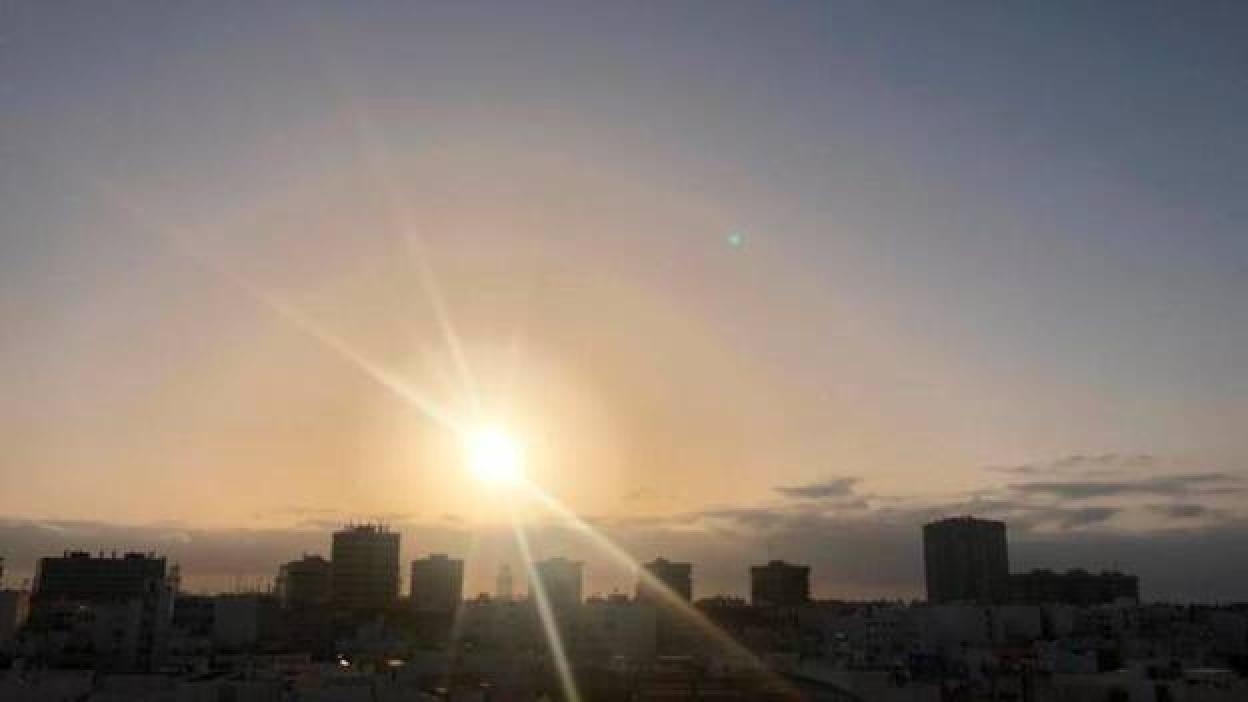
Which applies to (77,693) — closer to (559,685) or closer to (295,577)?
(559,685)

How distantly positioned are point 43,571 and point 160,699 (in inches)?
6198

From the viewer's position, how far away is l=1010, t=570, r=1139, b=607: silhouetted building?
188375 mm

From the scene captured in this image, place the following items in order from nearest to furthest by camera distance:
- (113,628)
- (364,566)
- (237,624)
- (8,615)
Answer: (8,615), (113,628), (237,624), (364,566)

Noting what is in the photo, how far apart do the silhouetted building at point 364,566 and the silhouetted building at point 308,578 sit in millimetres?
4454

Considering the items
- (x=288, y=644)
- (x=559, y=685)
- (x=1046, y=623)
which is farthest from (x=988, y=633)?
(x=288, y=644)

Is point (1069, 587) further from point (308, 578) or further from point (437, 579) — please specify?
point (308, 578)

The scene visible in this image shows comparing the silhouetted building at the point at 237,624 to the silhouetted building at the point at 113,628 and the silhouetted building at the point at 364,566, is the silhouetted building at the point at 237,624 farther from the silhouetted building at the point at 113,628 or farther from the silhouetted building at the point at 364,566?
the silhouetted building at the point at 364,566

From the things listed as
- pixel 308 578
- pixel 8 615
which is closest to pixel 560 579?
→ pixel 308 578

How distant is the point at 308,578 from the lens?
194 metres

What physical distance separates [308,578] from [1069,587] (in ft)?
434

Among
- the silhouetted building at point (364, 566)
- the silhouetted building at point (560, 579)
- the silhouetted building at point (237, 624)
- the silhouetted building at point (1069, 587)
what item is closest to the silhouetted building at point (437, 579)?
the silhouetted building at point (364, 566)

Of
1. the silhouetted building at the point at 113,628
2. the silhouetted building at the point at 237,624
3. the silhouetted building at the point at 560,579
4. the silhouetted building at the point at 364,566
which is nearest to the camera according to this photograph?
the silhouetted building at the point at 113,628

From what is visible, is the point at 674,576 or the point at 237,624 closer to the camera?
the point at 237,624

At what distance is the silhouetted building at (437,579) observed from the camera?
187875mm
